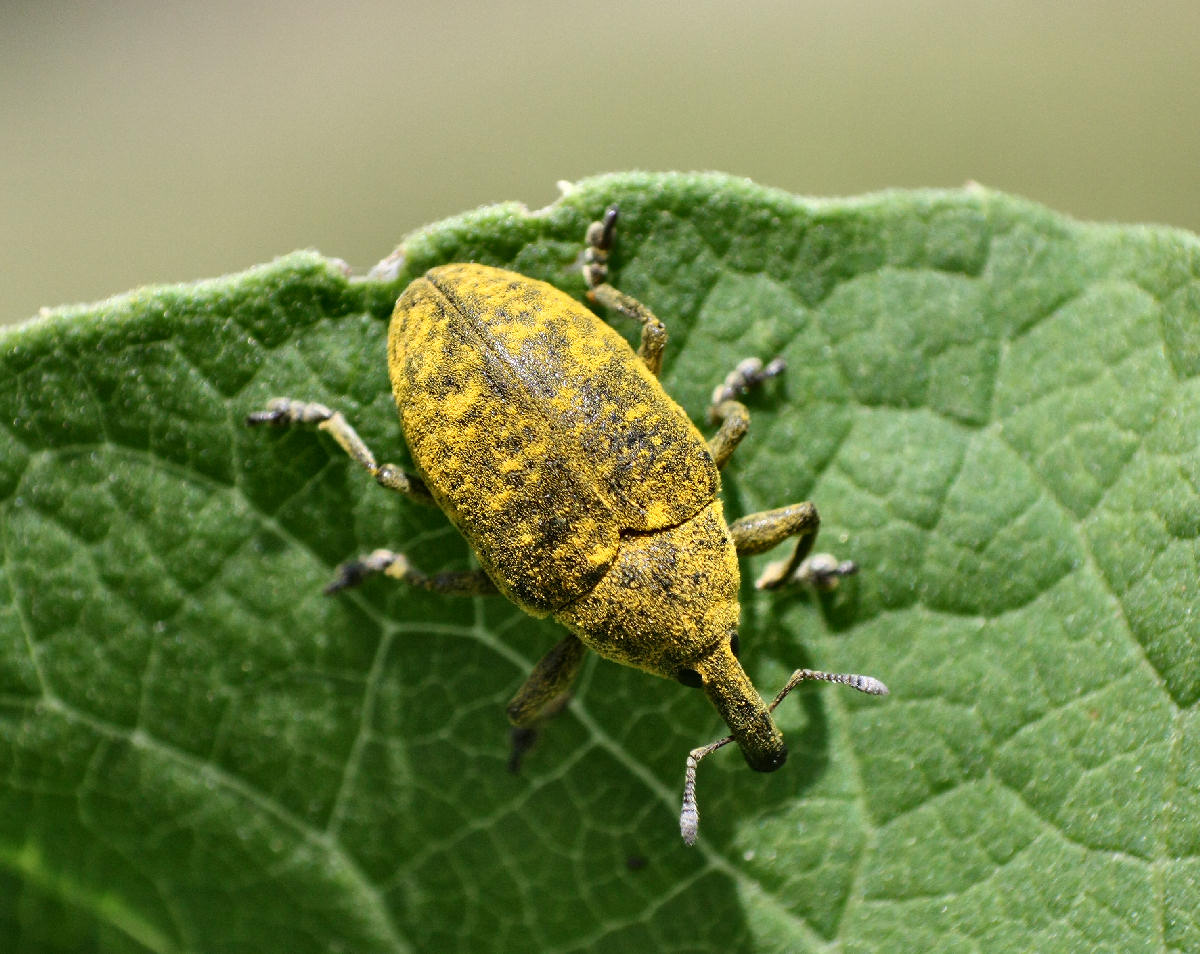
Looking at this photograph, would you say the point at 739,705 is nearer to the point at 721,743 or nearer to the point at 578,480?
the point at 721,743

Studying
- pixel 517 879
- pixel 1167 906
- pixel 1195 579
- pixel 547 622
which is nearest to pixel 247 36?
pixel 547 622

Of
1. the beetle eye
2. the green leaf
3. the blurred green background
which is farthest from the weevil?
the blurred green background

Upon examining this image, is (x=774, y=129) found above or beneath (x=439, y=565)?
above

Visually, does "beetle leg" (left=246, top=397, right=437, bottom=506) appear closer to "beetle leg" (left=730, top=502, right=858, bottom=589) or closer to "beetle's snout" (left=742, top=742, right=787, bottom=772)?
"beetle leg" (left=730, top=502, right=858, bottom=589)

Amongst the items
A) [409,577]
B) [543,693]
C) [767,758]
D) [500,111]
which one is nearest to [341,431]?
[409,577]

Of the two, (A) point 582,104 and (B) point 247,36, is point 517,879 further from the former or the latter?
(B) point 247,36

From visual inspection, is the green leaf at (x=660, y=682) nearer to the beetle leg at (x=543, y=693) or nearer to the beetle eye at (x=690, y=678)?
the beetle leg at (x=543, y=693)
